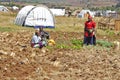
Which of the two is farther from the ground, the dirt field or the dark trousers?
the dirt field

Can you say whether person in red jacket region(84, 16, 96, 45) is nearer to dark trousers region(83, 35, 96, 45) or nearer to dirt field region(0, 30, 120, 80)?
dark trousers region(83, 35, 96, 45)

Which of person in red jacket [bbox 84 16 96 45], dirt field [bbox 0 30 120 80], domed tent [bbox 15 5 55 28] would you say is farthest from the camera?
domed tent [bbox 15 5 55 28]

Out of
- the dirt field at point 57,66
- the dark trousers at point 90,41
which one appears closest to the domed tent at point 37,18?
the dark trousers at point 90,41

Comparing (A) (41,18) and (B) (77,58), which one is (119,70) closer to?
(B) (77,58)

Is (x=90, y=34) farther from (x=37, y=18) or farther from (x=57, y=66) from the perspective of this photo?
(x=37, y=18)

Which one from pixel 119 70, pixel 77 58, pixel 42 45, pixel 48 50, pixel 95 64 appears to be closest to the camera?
pixel 119 70

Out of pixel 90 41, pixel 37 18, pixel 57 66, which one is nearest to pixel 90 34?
pixel 90 41

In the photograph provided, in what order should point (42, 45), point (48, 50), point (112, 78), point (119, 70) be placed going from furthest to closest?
point (42, 45), point (48, 50), point (119, 70), point (112, 78)

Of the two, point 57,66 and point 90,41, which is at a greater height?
point 57,66

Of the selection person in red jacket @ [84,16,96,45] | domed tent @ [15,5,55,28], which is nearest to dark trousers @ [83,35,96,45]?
person in red jacket @ [84,16,96,45]

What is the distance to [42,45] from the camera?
19.0 metres

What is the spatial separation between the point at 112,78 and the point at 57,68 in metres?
2.13

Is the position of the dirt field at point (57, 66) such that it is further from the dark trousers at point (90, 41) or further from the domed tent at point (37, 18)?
the domed tent at point (37, 18)

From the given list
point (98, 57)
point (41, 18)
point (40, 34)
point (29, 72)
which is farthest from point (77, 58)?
point (41, 18)
